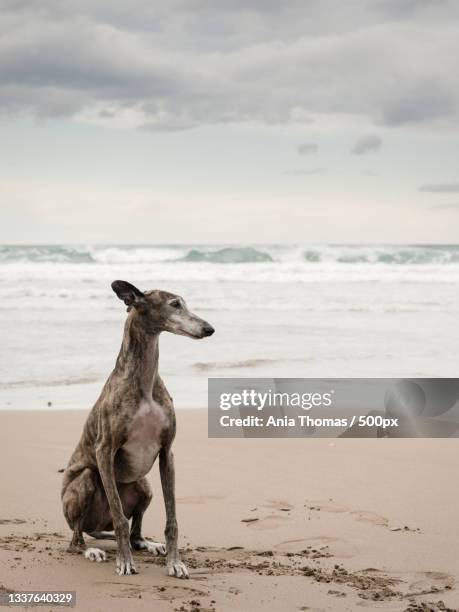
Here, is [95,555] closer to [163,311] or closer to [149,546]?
[149,546]

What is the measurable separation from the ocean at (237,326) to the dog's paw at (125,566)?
5.78m

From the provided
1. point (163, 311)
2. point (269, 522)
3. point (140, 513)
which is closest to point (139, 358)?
point (163, 311)

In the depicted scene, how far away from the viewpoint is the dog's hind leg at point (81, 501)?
487cm

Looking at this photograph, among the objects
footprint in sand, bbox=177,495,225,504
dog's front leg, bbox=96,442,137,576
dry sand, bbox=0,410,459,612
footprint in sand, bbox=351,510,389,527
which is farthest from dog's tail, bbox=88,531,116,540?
footprint in sand, bbox=351,510,389,527

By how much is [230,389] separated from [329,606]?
23.4 ft

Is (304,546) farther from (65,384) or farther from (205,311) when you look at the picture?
(205,311)

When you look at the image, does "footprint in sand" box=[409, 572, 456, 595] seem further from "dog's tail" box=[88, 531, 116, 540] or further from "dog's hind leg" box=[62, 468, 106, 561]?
"dog's tail" box=[88, 531, 116, 540]

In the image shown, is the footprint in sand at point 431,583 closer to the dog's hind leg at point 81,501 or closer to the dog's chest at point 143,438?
the dog's chest at point 143,438

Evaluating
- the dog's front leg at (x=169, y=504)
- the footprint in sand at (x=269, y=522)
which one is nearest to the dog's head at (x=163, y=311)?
the dog's front leg at (x=169, y=504)

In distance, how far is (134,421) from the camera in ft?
15.1

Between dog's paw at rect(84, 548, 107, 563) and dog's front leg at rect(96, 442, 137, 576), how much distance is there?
0.23m

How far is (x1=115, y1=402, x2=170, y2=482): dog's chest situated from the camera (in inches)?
182

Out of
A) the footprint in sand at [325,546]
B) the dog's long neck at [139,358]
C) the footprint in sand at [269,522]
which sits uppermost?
the dog's long neck at [139,358]

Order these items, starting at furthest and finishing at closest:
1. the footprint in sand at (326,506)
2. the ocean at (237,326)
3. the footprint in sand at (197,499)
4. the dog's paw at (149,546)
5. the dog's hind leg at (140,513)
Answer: the ocean at (237,326) < the footprint in sand at (197,499) < the footprint in sand at (326,506) < the dog's paw at (149,546) < the dog's hind leg at (140,513)
